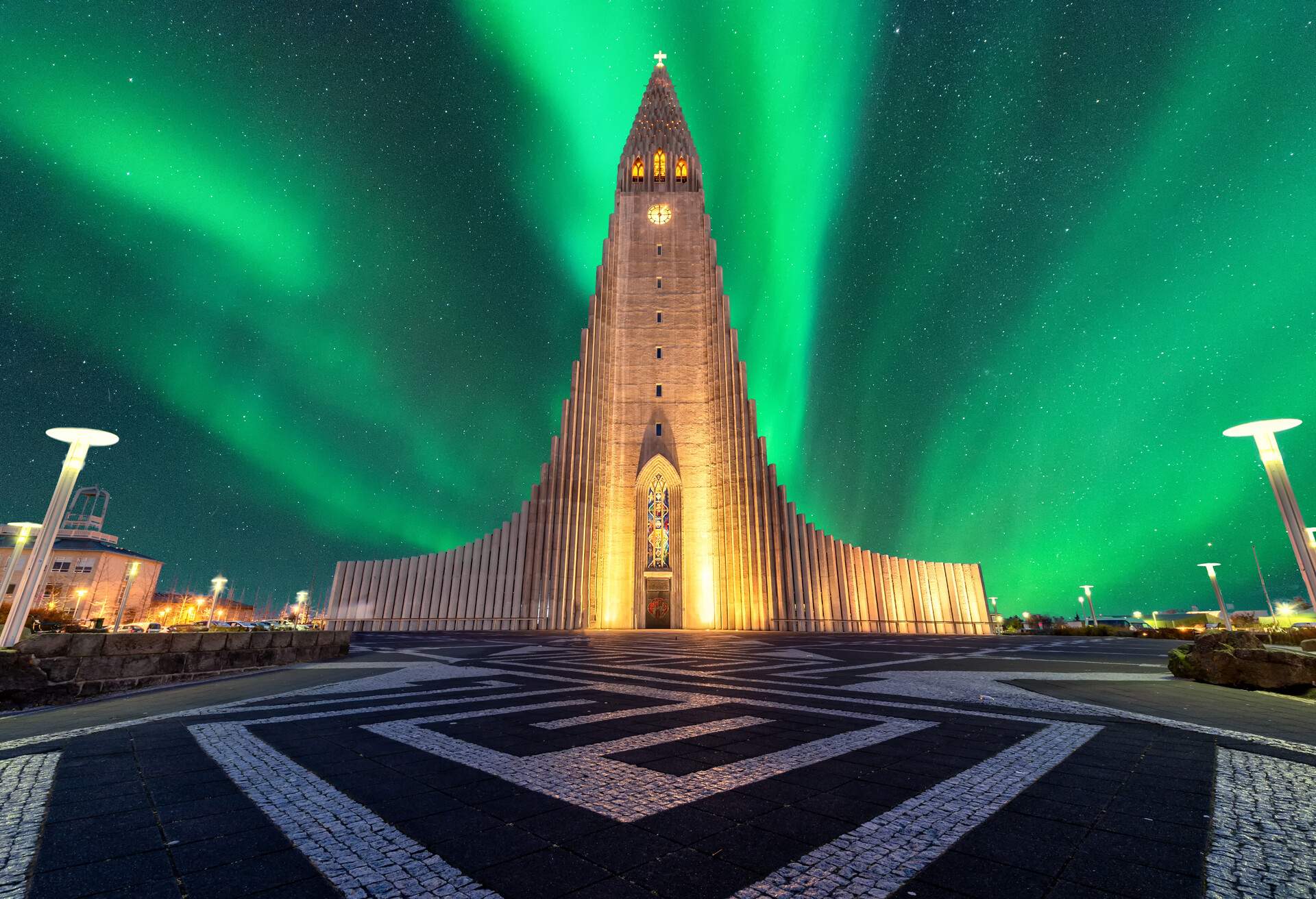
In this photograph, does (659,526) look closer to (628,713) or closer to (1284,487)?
(1284,487)

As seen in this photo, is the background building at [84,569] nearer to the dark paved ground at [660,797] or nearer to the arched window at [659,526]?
the arched window at [659,526]

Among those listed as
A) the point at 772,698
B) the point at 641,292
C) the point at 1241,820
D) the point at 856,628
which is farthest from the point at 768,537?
the point at 1241,820

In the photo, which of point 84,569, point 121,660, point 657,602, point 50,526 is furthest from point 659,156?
point 84,569

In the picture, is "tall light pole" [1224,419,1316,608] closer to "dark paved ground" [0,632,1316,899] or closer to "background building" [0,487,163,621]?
"dark paved ground" [0,632,1316,899]

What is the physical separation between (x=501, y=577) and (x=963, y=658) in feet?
88.9

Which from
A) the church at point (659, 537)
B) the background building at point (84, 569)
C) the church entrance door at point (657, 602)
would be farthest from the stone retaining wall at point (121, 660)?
the background building at point (84, 569)

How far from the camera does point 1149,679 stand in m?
8.41

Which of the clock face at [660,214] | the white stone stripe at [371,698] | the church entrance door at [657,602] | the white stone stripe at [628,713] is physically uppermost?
the clock face at [660,214]

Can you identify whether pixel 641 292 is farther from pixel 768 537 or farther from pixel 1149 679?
pixel 1149 679

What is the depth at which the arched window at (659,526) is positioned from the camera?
36.6 metres

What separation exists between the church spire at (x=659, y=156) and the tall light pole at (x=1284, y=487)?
132 feet

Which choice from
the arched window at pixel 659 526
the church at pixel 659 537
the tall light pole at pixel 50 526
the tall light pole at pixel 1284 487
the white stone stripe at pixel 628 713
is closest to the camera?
the white stone stripe at pixel 628 713

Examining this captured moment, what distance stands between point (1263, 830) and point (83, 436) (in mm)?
16999

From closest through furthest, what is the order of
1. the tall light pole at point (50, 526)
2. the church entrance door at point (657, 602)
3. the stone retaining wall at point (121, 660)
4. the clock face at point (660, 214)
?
1. the stone retaining wall at point (121, 660)
2. the tall light pole at point (50, 526)
3. the church entrance door at point (657, 602)
4. the clock face at point (660, 214)
